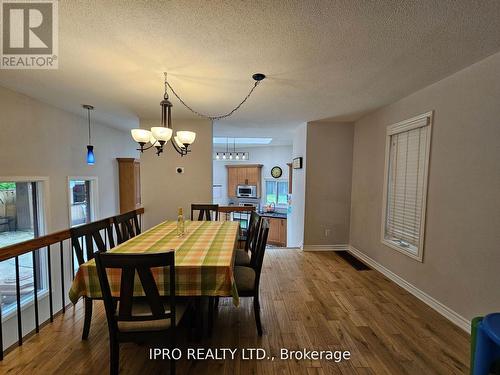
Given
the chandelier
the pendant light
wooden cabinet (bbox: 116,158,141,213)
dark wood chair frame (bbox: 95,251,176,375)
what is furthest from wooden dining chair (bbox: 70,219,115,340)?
wooden cabinet (bbox: 116,158,141,213)

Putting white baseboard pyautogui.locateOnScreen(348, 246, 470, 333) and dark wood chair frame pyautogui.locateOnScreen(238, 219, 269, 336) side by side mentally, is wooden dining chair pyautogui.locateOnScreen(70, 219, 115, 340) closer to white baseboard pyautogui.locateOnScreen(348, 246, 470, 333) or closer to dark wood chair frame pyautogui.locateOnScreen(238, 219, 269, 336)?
dark wood chair frame pyautogui.locateOnScreen(238, 219, 269, 336)

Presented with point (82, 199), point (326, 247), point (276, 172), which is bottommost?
point (326, 247)

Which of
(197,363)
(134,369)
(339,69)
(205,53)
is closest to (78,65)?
(205,53)

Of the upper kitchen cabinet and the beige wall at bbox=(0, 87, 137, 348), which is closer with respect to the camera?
the beige wall at bbox=(0, 87, 137, 348)

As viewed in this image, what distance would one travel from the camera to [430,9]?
1346mm

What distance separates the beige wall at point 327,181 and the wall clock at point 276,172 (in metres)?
3.11

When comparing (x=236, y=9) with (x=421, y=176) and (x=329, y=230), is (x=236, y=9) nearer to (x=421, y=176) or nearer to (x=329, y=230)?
(x=421, y=176)

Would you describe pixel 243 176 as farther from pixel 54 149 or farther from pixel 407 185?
pixel 407 185

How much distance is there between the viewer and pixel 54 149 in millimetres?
3408

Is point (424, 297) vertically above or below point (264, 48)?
below

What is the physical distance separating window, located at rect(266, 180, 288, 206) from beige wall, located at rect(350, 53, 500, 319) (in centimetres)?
455

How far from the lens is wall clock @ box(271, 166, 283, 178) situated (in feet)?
23.5

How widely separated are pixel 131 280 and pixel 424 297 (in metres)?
2.97

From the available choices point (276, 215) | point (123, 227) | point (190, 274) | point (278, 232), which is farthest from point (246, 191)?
point (190, 274)
